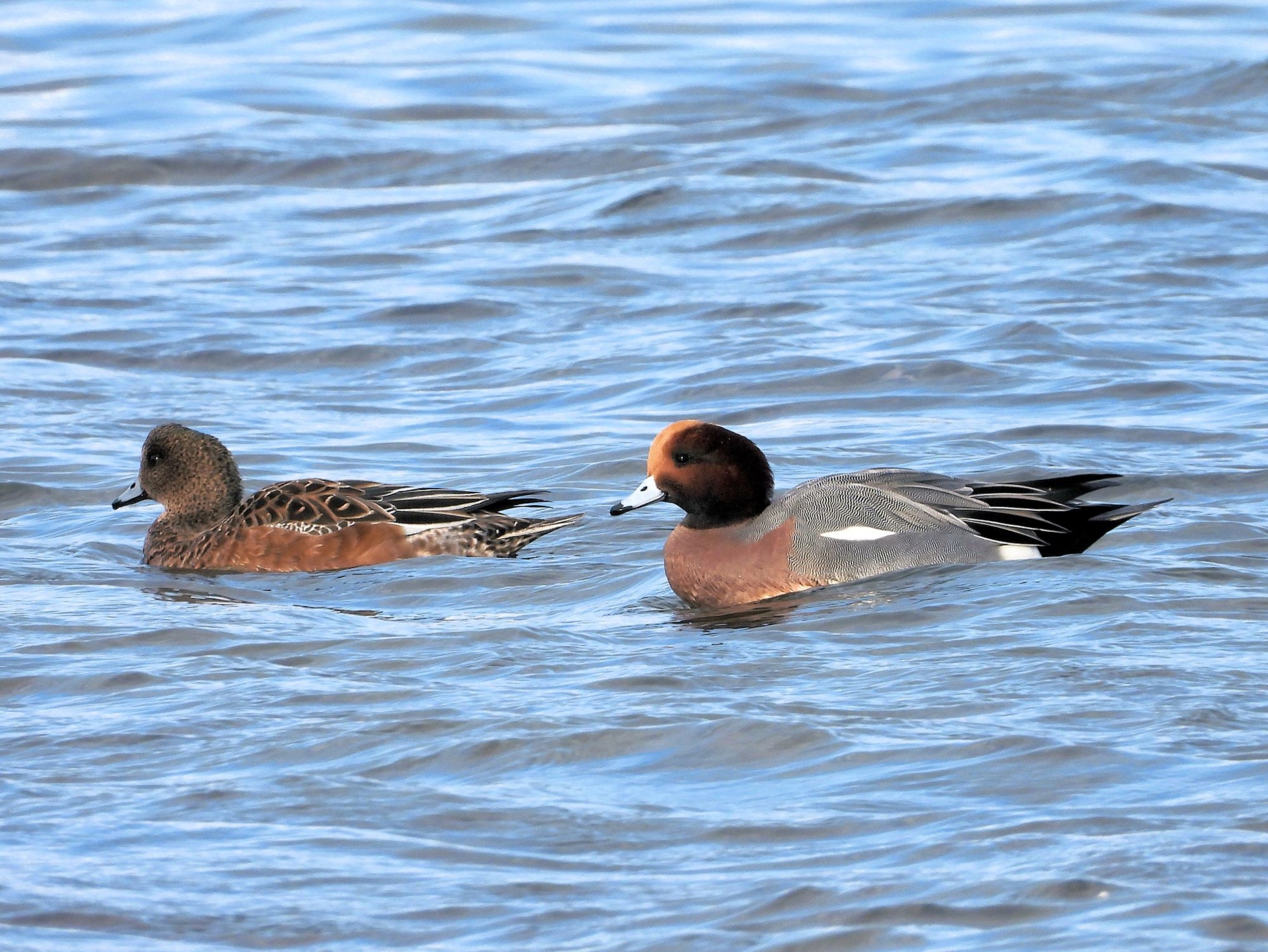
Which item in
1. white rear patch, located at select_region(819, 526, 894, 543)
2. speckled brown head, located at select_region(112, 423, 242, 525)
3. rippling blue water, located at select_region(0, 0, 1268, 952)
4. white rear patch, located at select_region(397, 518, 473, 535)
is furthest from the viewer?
speckled brown head, located at select_region(112, 423, 242, 525)

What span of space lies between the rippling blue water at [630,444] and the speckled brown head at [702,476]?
0.35 m

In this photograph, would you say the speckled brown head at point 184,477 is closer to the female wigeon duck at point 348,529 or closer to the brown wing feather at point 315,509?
the female wigeon duck at point 348,529

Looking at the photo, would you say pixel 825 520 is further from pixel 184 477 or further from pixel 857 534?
pixel 184 477

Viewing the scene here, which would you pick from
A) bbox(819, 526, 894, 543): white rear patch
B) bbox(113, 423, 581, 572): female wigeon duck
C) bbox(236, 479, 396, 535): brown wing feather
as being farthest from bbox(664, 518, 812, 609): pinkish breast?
bbox(236, 479, 396, 535): brown wing feather

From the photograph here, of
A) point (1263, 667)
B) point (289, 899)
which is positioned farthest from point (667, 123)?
point (289, 899)

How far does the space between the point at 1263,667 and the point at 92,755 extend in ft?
9.75

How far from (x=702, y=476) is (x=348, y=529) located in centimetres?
144

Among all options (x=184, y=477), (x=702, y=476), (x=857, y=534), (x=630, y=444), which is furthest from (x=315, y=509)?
(x=857, y=534)

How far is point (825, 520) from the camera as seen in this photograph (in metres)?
6.88

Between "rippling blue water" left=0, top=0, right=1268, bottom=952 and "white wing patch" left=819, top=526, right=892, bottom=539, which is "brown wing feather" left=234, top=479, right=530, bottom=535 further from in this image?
"white wing patch" left=819, top=526, right=892, bottom=539

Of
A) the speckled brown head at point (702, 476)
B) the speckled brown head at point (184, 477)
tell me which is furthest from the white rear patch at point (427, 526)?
the speckled brown head at point (184, 477)

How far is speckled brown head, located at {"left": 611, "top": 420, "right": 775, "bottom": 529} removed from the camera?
700cm

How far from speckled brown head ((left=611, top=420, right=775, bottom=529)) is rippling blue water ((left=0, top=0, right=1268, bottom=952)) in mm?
351

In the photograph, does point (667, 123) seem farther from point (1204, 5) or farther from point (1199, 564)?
point (1199, 564)
